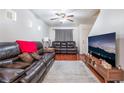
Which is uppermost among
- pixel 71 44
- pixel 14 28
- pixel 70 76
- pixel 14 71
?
pixel 14 28

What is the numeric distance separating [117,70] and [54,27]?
8569mm

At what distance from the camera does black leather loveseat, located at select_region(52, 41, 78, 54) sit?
10.2 m

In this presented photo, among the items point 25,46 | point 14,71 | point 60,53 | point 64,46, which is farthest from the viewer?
point 64,46

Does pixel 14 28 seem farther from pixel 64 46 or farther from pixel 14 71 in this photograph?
pixel 64 46

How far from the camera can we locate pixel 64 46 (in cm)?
1048

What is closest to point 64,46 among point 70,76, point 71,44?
point 71,44

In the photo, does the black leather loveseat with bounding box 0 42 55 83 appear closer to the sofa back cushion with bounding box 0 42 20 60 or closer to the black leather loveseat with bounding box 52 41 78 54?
the sofa back cushion with bounding box 0 42 20 60

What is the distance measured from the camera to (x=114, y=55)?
3344 mm

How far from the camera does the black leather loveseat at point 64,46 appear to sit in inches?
403

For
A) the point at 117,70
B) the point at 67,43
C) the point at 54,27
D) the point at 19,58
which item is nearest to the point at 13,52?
the point at 19,58

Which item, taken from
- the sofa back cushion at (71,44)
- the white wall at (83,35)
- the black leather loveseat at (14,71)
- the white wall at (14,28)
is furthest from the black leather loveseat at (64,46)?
the black leather loveseat at (14,71)

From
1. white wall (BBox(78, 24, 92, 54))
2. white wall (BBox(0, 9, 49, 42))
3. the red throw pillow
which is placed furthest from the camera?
white wall (BBox(78, 24, 92, 54))

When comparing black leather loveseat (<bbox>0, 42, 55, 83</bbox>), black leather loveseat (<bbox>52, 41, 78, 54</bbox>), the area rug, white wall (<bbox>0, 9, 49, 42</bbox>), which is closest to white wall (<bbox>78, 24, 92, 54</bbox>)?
black leather loveseat (<bbox>52, 41, 78, 54</bbox>)
